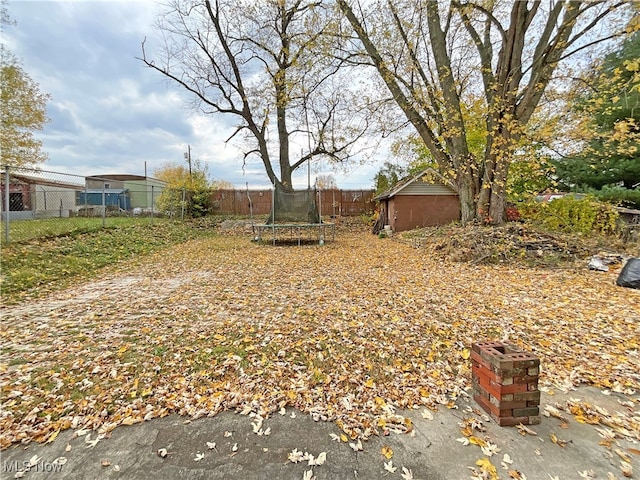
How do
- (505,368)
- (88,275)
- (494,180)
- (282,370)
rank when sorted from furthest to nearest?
(494,180), (88,275), (282,370), (505,368)

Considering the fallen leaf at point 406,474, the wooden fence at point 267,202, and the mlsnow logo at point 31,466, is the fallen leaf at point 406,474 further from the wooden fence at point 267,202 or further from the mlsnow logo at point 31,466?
the wooden fence at point 267,202

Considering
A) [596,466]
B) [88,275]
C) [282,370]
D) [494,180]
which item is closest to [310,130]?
[494,180]

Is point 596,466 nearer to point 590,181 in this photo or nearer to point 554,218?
point 554,218

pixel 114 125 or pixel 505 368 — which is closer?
pixel 505 368

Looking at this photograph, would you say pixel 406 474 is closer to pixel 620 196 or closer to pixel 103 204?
pixel 103 204

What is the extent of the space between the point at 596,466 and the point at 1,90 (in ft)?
59.1

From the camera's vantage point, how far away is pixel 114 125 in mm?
10914

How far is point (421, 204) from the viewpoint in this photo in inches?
510

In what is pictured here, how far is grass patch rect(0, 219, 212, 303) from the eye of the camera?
4.73 metres

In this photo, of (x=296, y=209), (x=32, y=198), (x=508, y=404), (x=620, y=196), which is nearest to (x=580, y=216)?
(x=620, y=196)

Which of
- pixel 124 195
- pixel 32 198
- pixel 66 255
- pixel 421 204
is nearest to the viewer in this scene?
pixel 66 255

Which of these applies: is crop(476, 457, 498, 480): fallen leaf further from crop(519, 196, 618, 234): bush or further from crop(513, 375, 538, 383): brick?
crop(519, 196, 618, 234): bush

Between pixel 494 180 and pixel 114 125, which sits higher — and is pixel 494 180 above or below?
below

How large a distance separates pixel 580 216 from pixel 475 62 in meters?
5.75
